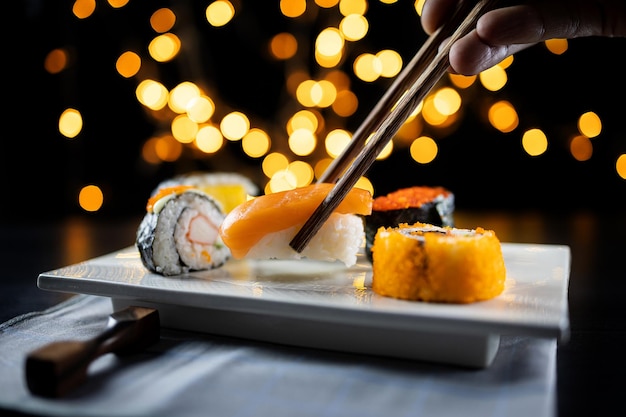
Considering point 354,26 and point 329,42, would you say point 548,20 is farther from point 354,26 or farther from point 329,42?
point 329,42

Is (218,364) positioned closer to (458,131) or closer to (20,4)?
(458,131)

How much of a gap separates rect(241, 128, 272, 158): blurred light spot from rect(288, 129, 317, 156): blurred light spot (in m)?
0.15

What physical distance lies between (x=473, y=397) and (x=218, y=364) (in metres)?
0.47

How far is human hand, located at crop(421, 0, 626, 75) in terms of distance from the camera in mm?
1257

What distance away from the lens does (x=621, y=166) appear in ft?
11.4

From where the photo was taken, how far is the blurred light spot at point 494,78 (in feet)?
11.3

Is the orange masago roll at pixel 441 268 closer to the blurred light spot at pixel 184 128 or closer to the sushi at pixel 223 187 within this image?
the sushi at pixel 223 187

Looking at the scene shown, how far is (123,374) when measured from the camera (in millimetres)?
1133

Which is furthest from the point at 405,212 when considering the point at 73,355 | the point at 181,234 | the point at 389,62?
the point at 389,62

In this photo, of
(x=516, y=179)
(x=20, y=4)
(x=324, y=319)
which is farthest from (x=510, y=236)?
(x=20, y=4)

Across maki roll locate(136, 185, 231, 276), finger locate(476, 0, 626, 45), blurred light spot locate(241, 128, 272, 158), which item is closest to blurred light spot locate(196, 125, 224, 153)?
blurred light spot locate(241, 128, 272, 158)

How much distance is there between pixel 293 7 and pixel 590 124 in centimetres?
176

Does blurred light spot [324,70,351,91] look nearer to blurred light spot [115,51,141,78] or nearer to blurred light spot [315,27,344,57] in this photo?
blurred light spot [315,27,344,57]

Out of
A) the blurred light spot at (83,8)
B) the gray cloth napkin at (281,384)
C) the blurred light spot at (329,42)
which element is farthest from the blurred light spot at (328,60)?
the gray cloth napkin at (281,384)
